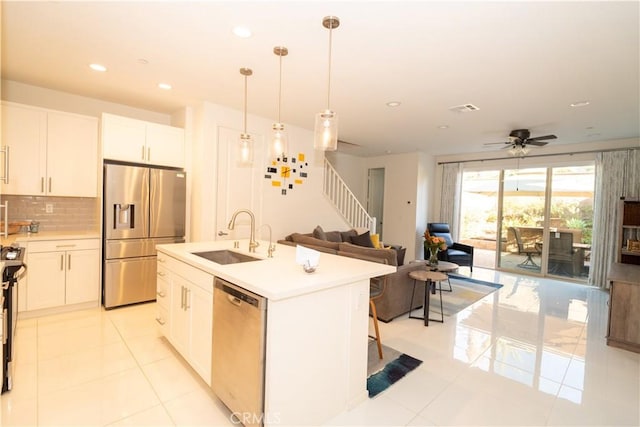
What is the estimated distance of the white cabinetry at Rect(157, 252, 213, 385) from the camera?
2.15 metres

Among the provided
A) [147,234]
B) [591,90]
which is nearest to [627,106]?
[591,90]

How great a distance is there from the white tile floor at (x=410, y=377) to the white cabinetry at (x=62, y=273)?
8.7 inches

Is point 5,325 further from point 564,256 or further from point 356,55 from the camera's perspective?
point 564,256

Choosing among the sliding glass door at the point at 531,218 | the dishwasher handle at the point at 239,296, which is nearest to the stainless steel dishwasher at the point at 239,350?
the dishwasher handle at the point at 239,296

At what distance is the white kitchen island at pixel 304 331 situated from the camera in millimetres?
1715

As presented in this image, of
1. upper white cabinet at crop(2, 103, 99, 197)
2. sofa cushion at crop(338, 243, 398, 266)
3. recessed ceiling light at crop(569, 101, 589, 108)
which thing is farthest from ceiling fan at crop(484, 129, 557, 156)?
upper white cabinet at crop(2, 103, 99, 197)

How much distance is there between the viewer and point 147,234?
3.93 metres

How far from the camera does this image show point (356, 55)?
269cm

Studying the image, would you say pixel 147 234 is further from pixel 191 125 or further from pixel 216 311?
pixel 216 311

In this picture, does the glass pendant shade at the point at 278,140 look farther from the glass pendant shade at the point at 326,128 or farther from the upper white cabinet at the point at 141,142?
the upper white cabinet at the point at 141,142

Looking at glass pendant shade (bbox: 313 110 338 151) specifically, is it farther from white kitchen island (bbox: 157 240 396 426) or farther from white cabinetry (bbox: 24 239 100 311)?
white cabinetry (bbox: 24 239 100 311)

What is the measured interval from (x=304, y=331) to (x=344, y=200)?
16.1 feet

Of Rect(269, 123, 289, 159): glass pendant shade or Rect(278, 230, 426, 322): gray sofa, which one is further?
Rect(278, 230, 426, 322): gray sofa

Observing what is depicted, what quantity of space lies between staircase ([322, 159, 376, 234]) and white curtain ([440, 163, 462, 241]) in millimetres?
2135
